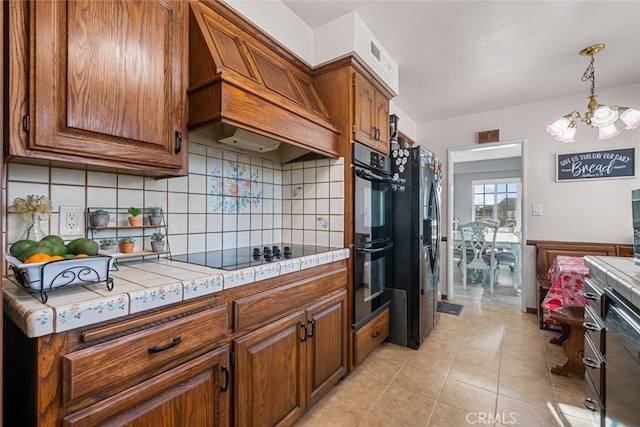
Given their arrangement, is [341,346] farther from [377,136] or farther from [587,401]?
[377,136]

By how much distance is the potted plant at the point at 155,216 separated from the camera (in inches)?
56.4

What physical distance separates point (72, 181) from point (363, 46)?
72.2 inches

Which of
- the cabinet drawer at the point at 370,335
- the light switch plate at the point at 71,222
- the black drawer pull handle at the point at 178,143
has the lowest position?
the cabinet drawer at the point at 370,335

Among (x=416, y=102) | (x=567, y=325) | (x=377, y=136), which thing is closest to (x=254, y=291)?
(x=377, y=136)

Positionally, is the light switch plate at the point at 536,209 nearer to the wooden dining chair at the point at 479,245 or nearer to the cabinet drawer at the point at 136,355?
the wooden dining chair at the point at 479,245

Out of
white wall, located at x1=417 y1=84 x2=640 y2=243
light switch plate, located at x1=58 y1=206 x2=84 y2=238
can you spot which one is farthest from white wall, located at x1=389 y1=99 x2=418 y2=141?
light switch plate, located at x1=58 y1=206 x2=84 y2=238

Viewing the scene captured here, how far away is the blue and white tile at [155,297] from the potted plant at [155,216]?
64 centimetres

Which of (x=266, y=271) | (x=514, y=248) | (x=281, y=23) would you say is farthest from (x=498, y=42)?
(x=514, y=248)

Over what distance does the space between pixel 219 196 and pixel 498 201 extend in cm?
697

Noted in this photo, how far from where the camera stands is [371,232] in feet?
6.91

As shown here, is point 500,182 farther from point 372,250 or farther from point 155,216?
point 155,216

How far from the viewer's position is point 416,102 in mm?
3295

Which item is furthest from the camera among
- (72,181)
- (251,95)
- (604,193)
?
(604,193)

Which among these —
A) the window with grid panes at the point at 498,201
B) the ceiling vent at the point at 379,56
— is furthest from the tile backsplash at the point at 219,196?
the window with grid panes at the point at 498,201
